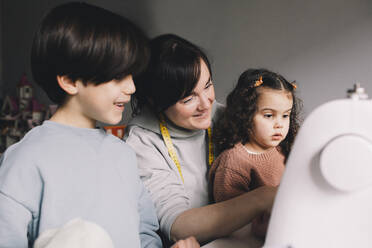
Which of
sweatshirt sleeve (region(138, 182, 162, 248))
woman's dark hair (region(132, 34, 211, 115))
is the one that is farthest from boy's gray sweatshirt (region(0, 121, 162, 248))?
woman's dark hair (region(132, 34, 211, 115))

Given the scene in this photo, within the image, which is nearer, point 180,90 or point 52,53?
point 52,53

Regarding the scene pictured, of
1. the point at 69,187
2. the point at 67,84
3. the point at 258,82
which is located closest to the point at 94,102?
the point at 67,84

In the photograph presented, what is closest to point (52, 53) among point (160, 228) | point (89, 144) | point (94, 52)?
point (94, 52)

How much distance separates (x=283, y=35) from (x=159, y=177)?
5.52 ft

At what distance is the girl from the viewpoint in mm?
1122

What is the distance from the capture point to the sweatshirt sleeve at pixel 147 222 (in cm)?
85

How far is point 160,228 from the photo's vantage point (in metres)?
0.89

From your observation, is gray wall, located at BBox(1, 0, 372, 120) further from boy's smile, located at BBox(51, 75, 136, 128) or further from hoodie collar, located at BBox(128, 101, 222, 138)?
boy's smile, located at BBox(51, 75, 136, 128)

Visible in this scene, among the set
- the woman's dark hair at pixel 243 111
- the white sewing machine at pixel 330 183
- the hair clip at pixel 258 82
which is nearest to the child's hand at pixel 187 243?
the white sewing machine at pixel 330 183

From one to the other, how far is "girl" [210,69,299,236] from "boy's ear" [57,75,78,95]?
535mm

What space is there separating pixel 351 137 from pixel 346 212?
11 cm

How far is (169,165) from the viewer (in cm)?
107

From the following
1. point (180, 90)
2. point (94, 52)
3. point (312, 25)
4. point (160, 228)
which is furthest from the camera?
point (312, 25)

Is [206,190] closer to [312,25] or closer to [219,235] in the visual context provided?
[219,235]
